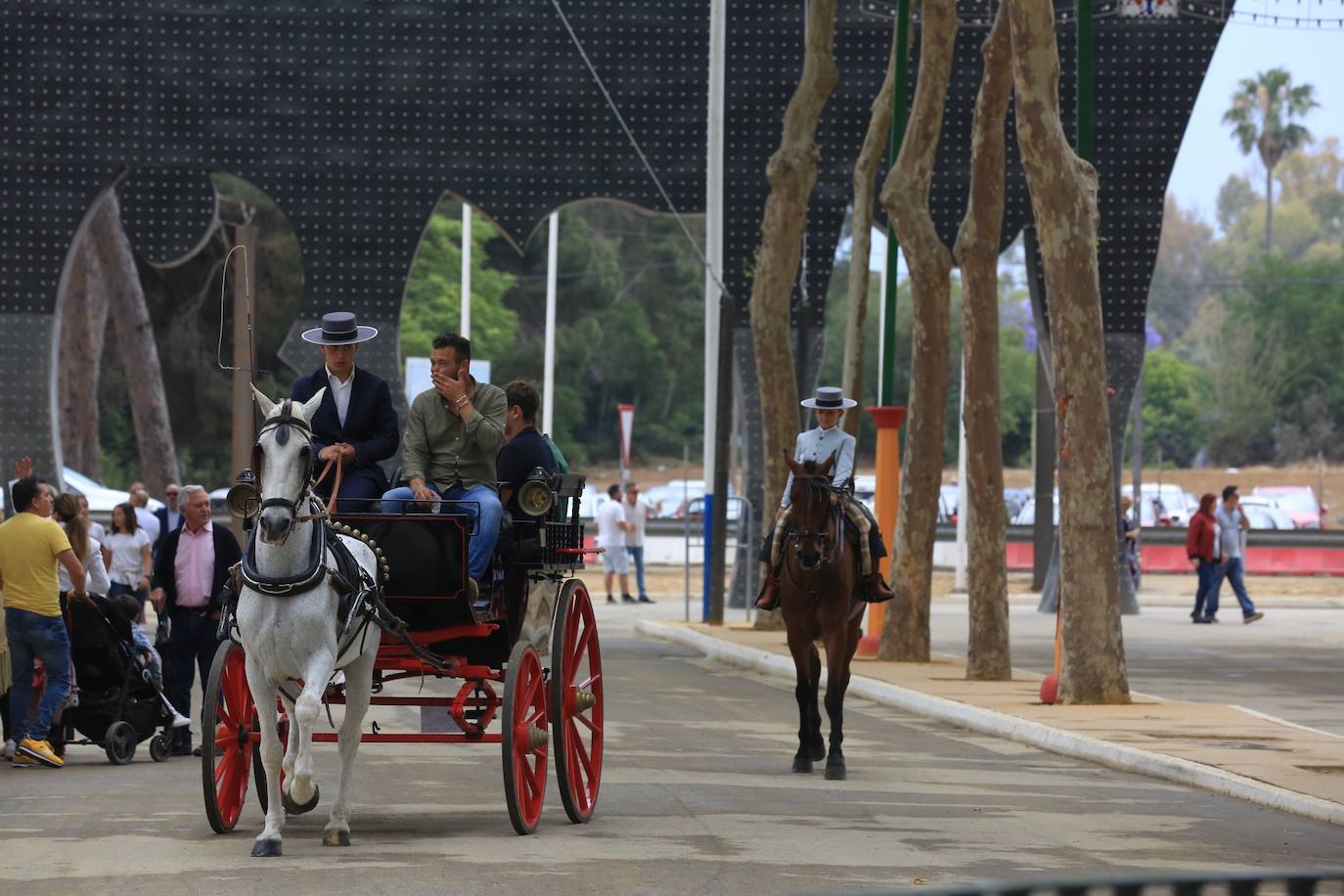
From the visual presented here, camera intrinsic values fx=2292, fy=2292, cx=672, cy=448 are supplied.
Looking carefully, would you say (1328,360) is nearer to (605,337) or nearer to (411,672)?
(605,337)

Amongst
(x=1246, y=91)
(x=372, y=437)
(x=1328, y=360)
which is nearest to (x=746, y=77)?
(x=372, y=437)

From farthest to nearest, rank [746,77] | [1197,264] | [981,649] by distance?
[1197,264]
[746,77]
[981,649]

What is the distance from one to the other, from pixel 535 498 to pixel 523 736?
1408 mm

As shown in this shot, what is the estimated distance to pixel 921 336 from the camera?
25234 millimetres

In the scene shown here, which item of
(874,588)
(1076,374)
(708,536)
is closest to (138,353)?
(708,536)

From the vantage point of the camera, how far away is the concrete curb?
13367mm

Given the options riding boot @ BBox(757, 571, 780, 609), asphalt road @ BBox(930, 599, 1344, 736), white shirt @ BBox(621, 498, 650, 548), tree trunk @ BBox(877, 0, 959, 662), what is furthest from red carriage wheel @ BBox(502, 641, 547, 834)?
white shirt @ BBox(621, 498, 650, 548)

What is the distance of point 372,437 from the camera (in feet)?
38.9

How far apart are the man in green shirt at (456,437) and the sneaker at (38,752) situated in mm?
4920

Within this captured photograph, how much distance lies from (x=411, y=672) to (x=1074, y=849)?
3486 mm

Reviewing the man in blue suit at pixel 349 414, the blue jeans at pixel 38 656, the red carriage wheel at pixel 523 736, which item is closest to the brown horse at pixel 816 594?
the red carriage wheel at pixel 523 736

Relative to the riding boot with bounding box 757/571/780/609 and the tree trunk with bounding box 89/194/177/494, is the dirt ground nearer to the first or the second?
the tree trunk with bounding box 89/194/177/494

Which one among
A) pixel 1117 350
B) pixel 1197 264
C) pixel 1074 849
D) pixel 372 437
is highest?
pixel 1197 264

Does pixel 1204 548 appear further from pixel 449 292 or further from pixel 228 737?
pixel 449 292
